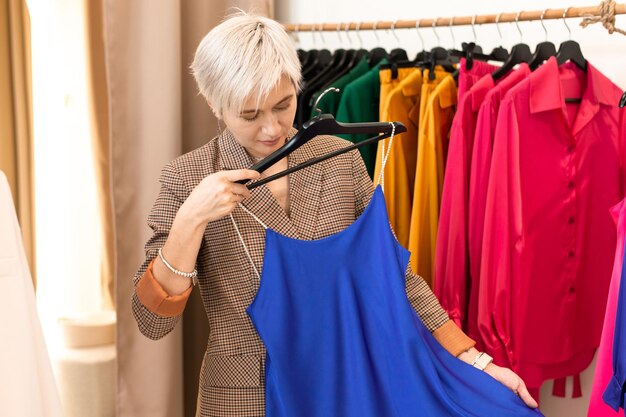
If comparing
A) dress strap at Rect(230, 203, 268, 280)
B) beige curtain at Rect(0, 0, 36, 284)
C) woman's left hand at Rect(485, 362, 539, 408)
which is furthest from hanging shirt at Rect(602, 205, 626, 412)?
beige curtain at Rect(0, 0, 36, 284)

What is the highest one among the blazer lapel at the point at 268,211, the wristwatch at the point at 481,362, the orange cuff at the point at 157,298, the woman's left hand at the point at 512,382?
the blazer lapel at the point at 268,211

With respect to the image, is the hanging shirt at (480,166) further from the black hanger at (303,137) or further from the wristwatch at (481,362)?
the black hanger at (303,137)

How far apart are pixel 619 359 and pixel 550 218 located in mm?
582

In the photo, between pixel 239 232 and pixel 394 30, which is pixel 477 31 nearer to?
pixel 394 30

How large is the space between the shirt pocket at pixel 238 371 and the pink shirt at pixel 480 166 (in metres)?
0.75

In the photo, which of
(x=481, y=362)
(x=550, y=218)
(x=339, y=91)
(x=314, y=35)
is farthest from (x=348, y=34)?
(x=481, y=362)

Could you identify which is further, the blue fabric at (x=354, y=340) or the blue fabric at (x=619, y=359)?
the blue fabric at (x=619, y=359)

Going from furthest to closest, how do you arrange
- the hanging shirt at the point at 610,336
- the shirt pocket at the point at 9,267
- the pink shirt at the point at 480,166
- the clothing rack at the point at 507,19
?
1. the pink shirt at the point at 480,166
2. the clothing rack at the point at 507,19
3. the hanging shirt at the point at 610,336
4. the shirt pocket at the point at 9,267

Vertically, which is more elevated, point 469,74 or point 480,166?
point 469,74

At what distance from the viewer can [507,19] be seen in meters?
2.07

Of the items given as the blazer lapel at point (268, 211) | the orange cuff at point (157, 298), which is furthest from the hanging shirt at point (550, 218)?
the orange cuff at point (157, 298)

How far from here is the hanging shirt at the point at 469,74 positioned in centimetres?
206

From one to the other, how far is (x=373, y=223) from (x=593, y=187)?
2.86 ft

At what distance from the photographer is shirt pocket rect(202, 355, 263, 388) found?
1.52m
